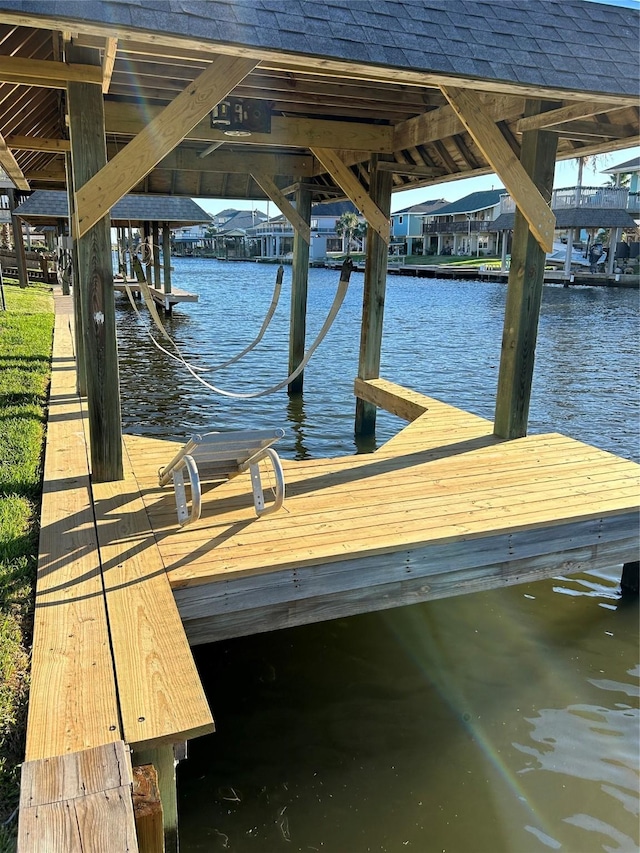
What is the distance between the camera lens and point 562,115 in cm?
434

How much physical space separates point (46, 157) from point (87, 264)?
581cm

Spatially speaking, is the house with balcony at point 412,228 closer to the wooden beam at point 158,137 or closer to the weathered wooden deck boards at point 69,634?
the wooden beam at point 158,137

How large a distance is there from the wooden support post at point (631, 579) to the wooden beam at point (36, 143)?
623 cm

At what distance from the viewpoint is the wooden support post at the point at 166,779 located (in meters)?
2.17

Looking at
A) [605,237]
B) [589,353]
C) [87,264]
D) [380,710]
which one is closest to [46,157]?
[87,264]

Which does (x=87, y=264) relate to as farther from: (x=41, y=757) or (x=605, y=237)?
(x=605, y=237)

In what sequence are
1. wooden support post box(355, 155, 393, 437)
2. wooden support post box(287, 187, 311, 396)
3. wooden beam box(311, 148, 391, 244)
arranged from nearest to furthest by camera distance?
wooden beam box(311, 148, 391, 244)
wooden support post box(355, 155, 393, 437)
wooden support post box(287, 187, 311, 396)

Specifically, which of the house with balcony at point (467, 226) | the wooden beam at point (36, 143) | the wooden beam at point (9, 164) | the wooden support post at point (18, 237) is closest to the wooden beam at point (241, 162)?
the wooden beam at point (36, 143)

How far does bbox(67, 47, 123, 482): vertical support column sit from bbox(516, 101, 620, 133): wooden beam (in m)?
2.84

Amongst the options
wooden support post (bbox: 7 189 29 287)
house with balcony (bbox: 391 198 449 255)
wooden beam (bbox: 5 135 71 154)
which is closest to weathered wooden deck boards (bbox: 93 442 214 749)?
wooden beam (bbox: 5 135 71 154)

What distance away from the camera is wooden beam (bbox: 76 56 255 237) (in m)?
3.47

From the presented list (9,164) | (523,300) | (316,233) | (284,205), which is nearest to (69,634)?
(523,300)

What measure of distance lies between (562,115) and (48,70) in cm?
315

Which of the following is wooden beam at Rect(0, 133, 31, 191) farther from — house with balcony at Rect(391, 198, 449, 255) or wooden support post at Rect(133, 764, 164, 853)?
house with balcony at Rect(391, 198, 449, 255)
